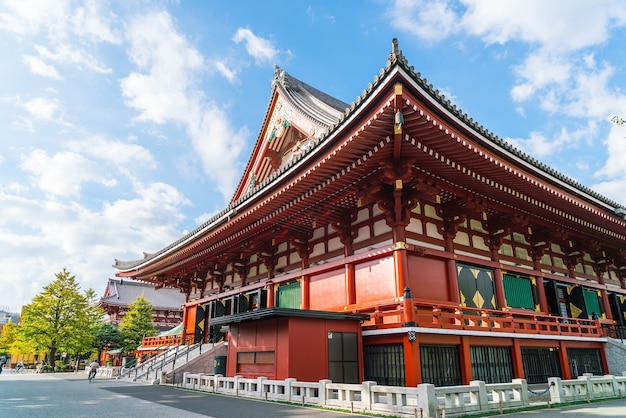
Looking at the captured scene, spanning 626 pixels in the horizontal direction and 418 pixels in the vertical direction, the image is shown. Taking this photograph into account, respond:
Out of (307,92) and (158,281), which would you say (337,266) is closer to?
(307,92)

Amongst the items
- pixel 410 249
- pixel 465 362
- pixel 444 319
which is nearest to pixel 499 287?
pixel 444 319

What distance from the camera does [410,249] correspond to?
503 inches

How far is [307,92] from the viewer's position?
23.2 metres

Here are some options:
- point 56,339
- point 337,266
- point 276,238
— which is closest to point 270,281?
point 276,238

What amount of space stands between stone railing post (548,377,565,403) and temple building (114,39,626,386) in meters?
2.12

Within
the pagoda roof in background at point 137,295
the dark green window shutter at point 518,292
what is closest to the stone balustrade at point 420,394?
the dark green window shutter at point 518,292

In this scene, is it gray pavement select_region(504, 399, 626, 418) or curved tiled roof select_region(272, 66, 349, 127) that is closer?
gray pavement select_region(504, 399, 626, 418)

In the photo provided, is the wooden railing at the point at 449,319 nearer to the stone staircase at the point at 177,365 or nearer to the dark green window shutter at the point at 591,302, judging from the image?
the dark green window shutter at the point at 591,302

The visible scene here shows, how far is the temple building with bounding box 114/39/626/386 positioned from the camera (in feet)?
36.2

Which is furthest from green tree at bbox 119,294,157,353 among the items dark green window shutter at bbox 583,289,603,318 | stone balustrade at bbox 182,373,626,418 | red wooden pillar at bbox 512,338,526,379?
dark green window shutter at bbox 583,289,603,318

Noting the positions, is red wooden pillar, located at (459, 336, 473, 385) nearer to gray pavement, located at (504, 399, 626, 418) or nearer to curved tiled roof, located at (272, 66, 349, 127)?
gray pavement, located at (504, 399, 626, 418)

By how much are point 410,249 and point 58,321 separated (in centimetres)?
3403

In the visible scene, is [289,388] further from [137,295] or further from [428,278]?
[137,295]

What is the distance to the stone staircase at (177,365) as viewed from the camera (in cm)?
1819
